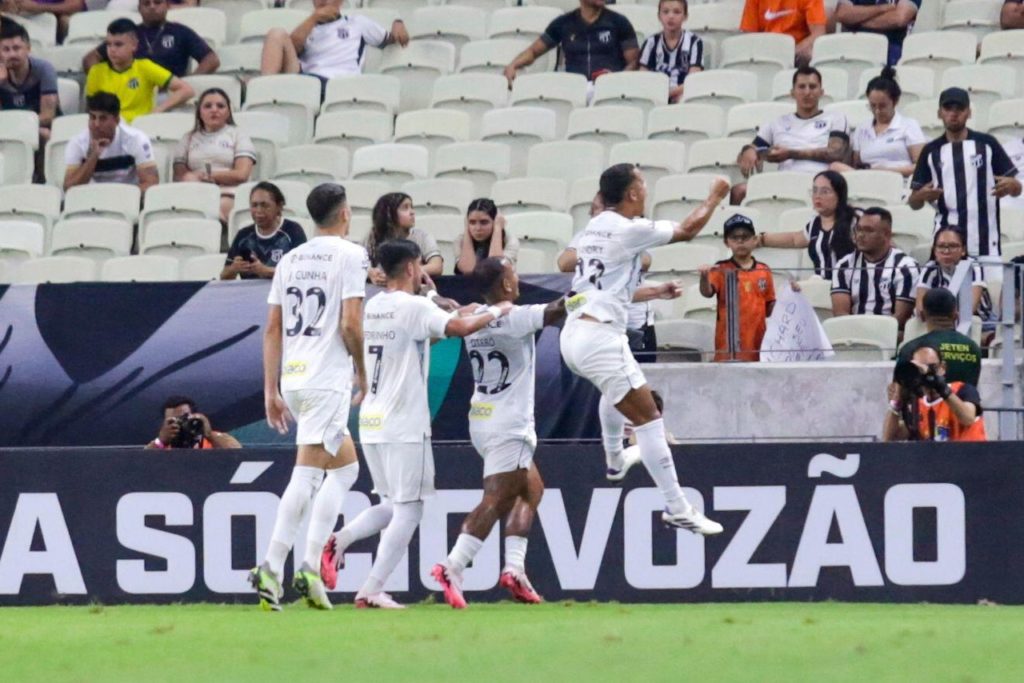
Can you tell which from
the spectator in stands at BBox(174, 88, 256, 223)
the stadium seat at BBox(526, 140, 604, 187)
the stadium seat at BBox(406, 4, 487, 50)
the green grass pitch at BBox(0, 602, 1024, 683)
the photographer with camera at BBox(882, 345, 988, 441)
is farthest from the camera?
the stadium seat at BBox(406, 4, 487, 50)

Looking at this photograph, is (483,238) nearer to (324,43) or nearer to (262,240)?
(262,240)

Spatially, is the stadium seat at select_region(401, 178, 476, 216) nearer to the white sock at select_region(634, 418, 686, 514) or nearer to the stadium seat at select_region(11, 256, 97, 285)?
the stadium seat at select_region(11, 256, 97, 285)

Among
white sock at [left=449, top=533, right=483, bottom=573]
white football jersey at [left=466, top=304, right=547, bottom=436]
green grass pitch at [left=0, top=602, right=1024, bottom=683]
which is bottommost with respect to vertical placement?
green grass pitch at [left=0, top=602, right=1024, bottom=683]

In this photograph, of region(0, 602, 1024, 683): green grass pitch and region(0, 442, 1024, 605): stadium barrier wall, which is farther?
region(0, 442, 1024, 605): stadium barrier wall

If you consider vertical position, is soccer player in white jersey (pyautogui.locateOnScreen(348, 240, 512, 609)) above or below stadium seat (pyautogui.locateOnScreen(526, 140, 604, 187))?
below

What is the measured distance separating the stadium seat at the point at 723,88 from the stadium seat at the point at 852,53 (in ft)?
2.06

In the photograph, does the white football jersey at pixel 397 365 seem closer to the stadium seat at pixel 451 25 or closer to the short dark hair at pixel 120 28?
the short dark hair at pixel 120 28

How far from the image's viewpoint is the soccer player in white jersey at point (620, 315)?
9.89m

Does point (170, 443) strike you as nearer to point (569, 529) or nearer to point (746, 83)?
point (569, 529)

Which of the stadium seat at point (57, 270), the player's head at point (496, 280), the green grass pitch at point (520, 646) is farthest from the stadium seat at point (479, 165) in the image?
the green grass pitch at point (520, 646)

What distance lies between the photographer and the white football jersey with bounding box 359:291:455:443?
9.38 meters

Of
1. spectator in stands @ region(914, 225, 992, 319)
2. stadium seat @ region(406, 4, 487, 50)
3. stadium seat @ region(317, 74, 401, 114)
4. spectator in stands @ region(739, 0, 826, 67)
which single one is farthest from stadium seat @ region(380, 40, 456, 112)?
spectator in stands @ region(914, 225, 992, 319)

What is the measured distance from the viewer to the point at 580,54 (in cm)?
1684

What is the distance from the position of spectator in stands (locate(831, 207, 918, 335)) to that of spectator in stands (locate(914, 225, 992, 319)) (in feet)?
0.36
